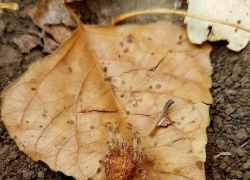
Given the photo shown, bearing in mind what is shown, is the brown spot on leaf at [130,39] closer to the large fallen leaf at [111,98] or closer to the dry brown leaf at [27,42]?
the large fallen leaf at [111,98]

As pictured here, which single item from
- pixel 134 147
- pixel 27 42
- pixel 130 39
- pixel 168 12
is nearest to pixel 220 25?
pixel 168 12

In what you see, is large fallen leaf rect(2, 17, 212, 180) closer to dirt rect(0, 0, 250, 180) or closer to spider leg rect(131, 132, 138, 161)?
spider leg rect(131, 132, 138, 161)

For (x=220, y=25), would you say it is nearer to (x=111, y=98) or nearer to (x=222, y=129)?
(x=222, y=129)

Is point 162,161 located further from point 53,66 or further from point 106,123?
point 53,66

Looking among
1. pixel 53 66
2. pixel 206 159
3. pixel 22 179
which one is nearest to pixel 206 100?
pixel 206 159

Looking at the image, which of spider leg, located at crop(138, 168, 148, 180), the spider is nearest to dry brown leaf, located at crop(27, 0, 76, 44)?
the spider

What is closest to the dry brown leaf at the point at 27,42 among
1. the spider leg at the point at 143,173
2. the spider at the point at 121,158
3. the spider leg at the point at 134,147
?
the spider at the point at 121,158
